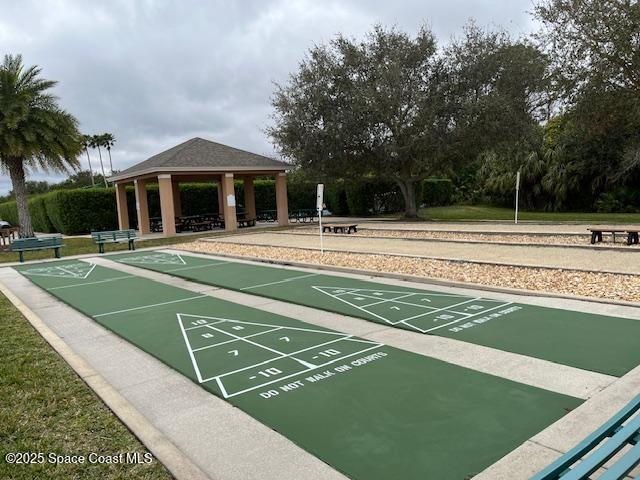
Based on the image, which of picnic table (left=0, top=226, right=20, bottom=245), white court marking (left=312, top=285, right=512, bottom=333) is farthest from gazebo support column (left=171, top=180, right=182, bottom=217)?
white court marking (left=312, top=285, right=512, bottom=333)

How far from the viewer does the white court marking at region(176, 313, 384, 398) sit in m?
4.70

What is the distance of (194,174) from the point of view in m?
26.2

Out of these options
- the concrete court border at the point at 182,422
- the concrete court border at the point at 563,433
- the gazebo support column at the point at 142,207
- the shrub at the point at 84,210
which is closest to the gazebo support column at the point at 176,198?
the gazebo support column at the point at 142,207

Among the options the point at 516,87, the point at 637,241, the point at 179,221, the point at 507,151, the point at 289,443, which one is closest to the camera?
the point at 289,443

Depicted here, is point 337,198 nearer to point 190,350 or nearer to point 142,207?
point 142,207

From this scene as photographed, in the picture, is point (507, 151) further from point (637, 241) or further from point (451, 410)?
point (451, 410)

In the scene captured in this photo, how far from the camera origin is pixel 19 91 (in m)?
20.0

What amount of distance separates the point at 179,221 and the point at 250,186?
5213 millimetres

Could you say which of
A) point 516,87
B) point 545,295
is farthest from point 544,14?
point 545,295

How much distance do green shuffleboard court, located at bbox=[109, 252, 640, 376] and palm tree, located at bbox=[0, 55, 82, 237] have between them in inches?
548

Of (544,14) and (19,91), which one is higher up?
(544,14)

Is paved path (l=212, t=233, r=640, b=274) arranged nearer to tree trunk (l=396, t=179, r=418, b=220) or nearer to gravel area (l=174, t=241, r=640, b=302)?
gravel area (l=174, t=241, r=640, b=302)

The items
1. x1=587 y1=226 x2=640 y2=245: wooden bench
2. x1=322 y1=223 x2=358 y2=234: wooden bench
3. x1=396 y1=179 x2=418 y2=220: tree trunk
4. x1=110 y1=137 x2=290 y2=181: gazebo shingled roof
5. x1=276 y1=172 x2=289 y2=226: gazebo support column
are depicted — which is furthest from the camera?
x1=276 y1=172 x2=289 y2=226: gazebo support column

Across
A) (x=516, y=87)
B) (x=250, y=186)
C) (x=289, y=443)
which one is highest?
(x=516, y=87)
